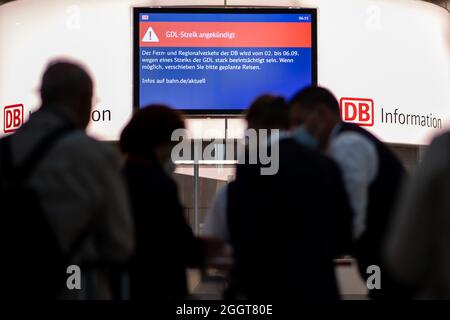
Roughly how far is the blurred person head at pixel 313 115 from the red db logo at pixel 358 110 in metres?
8.39

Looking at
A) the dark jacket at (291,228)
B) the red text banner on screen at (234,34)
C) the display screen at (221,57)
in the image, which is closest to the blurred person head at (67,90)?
the dark jacket at (291,228)

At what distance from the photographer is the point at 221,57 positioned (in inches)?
460

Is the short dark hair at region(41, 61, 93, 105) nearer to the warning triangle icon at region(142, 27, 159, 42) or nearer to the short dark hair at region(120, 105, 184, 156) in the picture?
the short dark hair at region(120, 105, 184, 156)

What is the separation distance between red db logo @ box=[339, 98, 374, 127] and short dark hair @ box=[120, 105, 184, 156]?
8662mm

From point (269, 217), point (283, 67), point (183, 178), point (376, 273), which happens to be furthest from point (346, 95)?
point (269, 217)

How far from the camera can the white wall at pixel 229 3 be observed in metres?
12.8

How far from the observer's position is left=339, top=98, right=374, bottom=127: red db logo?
1278 centimetres

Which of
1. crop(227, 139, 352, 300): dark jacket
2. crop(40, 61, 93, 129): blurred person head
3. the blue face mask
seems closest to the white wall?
the blue face mask

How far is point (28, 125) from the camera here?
341cm

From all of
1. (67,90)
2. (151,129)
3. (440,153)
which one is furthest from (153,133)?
(440,153)

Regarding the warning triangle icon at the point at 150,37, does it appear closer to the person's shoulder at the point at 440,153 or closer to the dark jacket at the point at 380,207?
the dark jacket at the point at 380,207

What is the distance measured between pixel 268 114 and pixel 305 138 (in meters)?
0.19

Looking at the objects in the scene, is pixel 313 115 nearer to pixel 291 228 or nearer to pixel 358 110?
pixel 291 228

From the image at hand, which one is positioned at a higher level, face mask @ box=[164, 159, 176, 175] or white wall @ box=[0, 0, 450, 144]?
white wall @ box=[0, 0, 450, 144]
